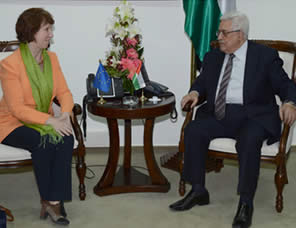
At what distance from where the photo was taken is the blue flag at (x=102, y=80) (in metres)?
3.70

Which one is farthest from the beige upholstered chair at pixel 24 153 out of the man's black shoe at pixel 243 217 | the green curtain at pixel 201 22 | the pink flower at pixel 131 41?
the green curtain at pixel 201 22

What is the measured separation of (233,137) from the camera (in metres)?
3.51

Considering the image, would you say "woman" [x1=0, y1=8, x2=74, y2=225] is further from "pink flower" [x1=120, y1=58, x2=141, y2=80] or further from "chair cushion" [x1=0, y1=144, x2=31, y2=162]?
"pink flower" [x1=120, y1=58, x2=141, y2=80]

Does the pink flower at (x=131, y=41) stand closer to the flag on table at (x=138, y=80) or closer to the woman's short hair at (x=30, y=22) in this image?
the flag on table at (x=138, y=80)

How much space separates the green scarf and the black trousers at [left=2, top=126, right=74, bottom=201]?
0.04 meters

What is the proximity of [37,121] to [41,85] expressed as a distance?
11.0 inches

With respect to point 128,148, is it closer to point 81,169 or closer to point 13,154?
point 81,169

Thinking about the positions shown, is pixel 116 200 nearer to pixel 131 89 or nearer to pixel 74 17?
pixel 131 89

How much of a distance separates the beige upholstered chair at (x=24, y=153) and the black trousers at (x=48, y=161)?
0.05m

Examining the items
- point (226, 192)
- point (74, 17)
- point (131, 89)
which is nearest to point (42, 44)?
point (131, 89)

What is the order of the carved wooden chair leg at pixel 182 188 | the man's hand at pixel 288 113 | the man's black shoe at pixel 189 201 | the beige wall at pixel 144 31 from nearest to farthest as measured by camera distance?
1. the man's hand at pixel 288 113
2. the man's black shoe at pixel 189 201
3. the carved wooden chair leg at pixel 182 188
4. the beige wall at pixel 144 31

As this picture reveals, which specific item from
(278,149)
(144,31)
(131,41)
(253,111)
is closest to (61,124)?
(131,41)

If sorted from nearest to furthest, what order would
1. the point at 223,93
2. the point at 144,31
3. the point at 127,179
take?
the point at 223,93
the point at 127,179
the point at 144,31

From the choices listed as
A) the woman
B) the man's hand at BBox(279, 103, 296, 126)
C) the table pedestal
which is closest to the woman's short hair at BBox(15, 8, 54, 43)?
the woman
